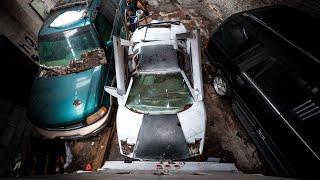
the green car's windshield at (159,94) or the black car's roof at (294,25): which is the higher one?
the black car's roof at (294,25)

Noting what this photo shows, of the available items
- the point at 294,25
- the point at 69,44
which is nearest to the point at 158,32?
the point at 69,44

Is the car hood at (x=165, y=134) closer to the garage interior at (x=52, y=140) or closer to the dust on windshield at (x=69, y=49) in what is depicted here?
the garage interior at (x=52, y=140)

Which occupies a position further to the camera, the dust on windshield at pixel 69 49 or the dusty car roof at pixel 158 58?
the dust on windshield at pixel 69 49

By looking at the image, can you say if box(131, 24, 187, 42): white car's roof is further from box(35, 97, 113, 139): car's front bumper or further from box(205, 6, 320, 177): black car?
box(35, 97, 113, 139): car's front bumper

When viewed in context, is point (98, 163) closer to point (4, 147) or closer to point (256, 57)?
point (4, 147)

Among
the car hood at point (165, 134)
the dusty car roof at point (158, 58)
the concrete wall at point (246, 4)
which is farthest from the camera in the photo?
the concrete wall at point (246, 4)

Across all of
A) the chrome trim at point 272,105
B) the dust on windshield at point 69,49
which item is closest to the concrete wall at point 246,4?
the chrome trim at point 272,105

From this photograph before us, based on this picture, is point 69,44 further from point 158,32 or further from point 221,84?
point 221,84
